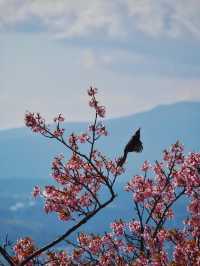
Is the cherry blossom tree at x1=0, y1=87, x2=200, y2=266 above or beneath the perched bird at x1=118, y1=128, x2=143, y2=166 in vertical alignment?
above

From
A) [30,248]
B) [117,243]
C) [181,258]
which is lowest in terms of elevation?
[181,258]

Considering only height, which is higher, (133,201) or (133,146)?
(133,201)

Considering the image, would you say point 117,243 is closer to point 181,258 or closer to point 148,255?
point 148,255

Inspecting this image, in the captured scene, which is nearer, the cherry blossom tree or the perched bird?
the perched bird

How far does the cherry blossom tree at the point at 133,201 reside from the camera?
45.0ft

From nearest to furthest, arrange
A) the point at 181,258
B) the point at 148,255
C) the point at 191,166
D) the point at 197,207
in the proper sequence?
the point at 181,258 → the point at 148,255 → the point at 191,166 → the point at 197,207

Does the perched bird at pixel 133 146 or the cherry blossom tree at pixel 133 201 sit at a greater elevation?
the cherry blossom tree at pixel 133 201

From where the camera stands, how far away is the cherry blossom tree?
1372 centimetres

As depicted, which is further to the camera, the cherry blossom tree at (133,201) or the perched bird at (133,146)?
the cherry blossom tree at (133,201)

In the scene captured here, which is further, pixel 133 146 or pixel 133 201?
pixel 133 201

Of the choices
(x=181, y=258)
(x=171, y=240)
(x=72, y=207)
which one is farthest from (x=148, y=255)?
(x=72, y=207)

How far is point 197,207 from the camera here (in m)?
18.2

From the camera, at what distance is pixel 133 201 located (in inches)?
667

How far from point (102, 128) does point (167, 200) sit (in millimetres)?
5788
